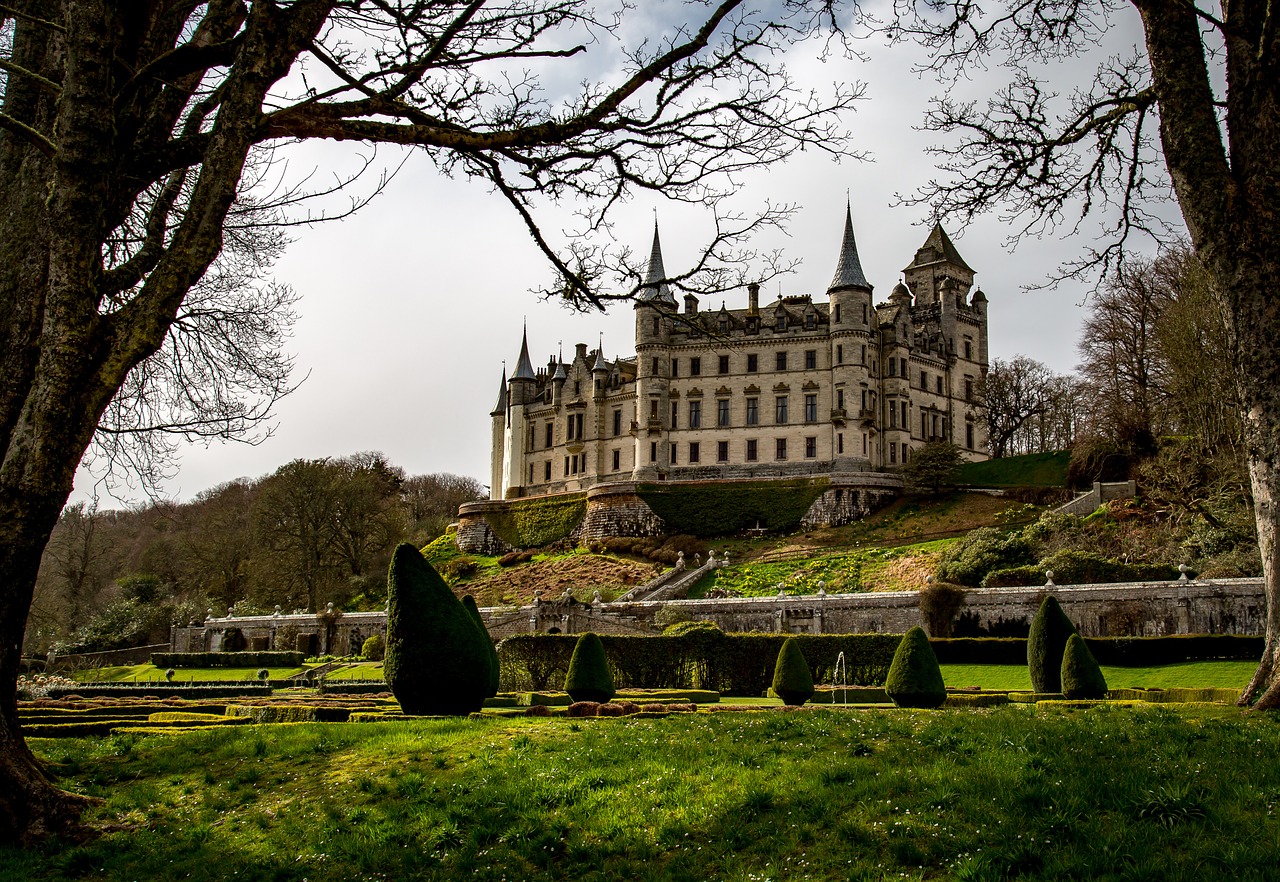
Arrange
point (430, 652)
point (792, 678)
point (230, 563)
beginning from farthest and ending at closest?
point (230, 563) < point (792, 678) < point (430, 652)

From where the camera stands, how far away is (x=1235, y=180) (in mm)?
10391

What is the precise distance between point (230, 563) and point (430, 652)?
171ft

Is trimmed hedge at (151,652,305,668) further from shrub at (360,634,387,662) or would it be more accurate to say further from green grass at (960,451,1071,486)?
green grass at (960,451,1071,486)

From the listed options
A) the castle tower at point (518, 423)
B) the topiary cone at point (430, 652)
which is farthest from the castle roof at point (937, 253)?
the topiary cone at point (430, 652)

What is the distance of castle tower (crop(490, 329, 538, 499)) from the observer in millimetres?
72938

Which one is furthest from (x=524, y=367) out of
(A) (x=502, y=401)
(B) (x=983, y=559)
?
(B) (x=983, y=559)

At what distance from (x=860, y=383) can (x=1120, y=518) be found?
23220 millimetres

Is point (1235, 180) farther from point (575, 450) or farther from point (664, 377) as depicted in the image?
point (575, 450)

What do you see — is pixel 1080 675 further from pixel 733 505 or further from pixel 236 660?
pixel 733 505

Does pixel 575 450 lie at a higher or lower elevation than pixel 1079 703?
higher

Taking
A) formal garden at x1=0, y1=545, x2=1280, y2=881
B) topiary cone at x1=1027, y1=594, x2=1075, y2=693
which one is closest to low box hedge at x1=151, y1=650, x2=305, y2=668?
topiary cone at x1=1027, y1=594, x2=1075, y2=693

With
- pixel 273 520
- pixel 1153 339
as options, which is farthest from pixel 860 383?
pixel 273 520

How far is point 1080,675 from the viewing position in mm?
18000

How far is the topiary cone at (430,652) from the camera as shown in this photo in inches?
578
